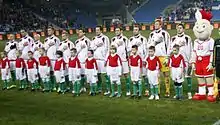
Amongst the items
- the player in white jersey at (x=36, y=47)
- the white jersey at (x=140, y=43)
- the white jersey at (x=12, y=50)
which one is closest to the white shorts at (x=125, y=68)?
the white jersey at (x=140, y=43)

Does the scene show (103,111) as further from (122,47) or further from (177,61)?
(122,47)

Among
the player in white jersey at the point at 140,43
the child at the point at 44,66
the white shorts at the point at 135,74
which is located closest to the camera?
the white shorts at the point at 135,74

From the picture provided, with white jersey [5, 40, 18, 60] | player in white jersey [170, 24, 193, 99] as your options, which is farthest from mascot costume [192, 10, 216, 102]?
white jersey [5, 40, 18, 60]

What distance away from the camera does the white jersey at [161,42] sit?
604 inches

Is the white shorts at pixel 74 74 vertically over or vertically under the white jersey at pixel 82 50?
under

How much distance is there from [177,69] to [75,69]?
3767 millimetres

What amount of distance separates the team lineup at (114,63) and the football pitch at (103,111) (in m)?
0.62

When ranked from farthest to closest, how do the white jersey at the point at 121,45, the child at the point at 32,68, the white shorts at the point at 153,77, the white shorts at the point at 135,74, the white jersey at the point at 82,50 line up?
the child at the point at 32,68 → the white jersey at the point at 82,50 → the white jersey at the point at 121,45 → the white shorts at the point at 135,74 → the white shorts at the point at 153,77

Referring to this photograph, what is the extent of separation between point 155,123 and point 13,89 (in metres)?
8.67

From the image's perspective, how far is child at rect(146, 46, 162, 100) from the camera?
1445 centimetres

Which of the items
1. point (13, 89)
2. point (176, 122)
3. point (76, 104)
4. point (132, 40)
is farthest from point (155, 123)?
point (13, 89)

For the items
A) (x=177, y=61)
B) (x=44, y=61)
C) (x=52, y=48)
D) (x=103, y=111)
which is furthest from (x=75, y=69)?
(x=177, y=61)

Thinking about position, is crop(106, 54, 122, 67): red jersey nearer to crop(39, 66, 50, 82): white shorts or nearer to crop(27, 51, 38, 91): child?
crop(39, 66, 50, 82): white shorts

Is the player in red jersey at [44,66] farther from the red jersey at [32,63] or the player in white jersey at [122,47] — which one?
the player in white jersey at [122,47]
